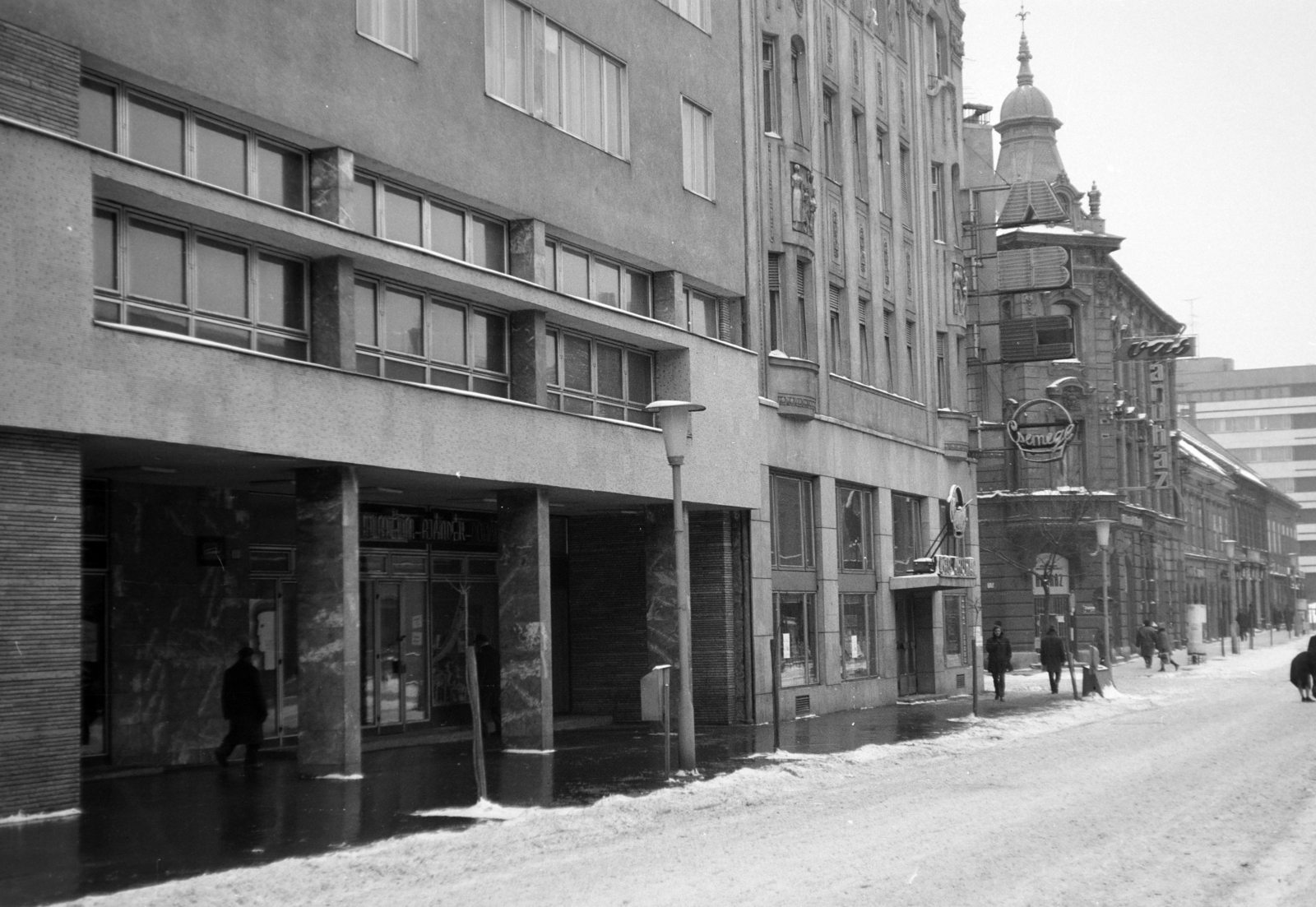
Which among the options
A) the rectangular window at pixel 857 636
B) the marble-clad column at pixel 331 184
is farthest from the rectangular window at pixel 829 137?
Result: the marble-clad column at pixel 331 184

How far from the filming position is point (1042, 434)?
2243 inches

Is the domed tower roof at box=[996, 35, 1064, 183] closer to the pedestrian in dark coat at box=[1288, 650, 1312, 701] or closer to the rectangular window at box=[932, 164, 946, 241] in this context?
the rectangular window at box=[932, 164, 946, 241]

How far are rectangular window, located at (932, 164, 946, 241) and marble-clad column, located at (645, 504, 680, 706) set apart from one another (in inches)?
651

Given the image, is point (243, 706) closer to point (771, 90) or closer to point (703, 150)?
point (703, 150)

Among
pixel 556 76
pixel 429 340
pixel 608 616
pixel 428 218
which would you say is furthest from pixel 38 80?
pixel 608 616

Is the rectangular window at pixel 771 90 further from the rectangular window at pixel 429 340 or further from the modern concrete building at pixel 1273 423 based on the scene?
the modern concrete building at pixel 1273 423

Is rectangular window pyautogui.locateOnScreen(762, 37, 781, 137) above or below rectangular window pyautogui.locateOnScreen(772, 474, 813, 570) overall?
above

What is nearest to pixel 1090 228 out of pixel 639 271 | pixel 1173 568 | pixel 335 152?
pixel 1173 568

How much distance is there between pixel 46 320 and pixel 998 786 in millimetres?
11239

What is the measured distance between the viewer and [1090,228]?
6725 centimetres

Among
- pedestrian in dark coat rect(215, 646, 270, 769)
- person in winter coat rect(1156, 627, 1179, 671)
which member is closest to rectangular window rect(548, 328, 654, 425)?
pedestrian in dark coat rect(215, 646, 270, 769)

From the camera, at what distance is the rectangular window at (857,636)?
3434 centimetres

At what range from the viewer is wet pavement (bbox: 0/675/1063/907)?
12.7 meters

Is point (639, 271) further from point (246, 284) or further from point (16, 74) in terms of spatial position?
point (16, 74)
